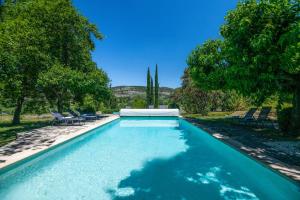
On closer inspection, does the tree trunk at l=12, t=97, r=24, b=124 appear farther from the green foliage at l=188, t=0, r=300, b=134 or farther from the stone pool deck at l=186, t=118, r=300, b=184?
the green foliage at l=188, t=0, r=300, b=134

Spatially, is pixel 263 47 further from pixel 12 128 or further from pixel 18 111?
Answer: pixel 18 111

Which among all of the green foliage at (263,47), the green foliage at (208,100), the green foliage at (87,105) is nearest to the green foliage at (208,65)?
the green foliage at (263,47)

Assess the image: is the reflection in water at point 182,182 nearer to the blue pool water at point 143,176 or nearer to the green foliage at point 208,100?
the blue pool water at point 143,176

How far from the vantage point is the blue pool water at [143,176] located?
13.6ft

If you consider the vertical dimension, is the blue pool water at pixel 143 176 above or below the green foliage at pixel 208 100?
below

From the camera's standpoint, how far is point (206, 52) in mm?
14406

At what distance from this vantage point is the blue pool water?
4.14m

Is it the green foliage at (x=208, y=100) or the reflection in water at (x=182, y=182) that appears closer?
the reflection in water at (x=182, y=182)

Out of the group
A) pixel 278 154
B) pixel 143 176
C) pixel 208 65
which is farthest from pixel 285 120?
pixel 143 176

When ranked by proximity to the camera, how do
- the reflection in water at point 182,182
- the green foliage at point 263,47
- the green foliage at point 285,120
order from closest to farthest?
the reflection in water at point 182,182, the green foliage at point 263,47, the green foliage at point 285,120

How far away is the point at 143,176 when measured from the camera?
531 cm

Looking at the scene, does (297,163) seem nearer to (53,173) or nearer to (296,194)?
(296,194)

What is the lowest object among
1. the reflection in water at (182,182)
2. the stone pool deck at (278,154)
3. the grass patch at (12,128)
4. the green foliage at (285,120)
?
the reflection in water at (182,182)

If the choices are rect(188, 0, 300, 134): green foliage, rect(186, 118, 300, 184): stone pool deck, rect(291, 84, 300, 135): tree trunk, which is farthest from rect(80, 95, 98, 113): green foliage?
rect(291, 84, 300, 135): tree trunk
